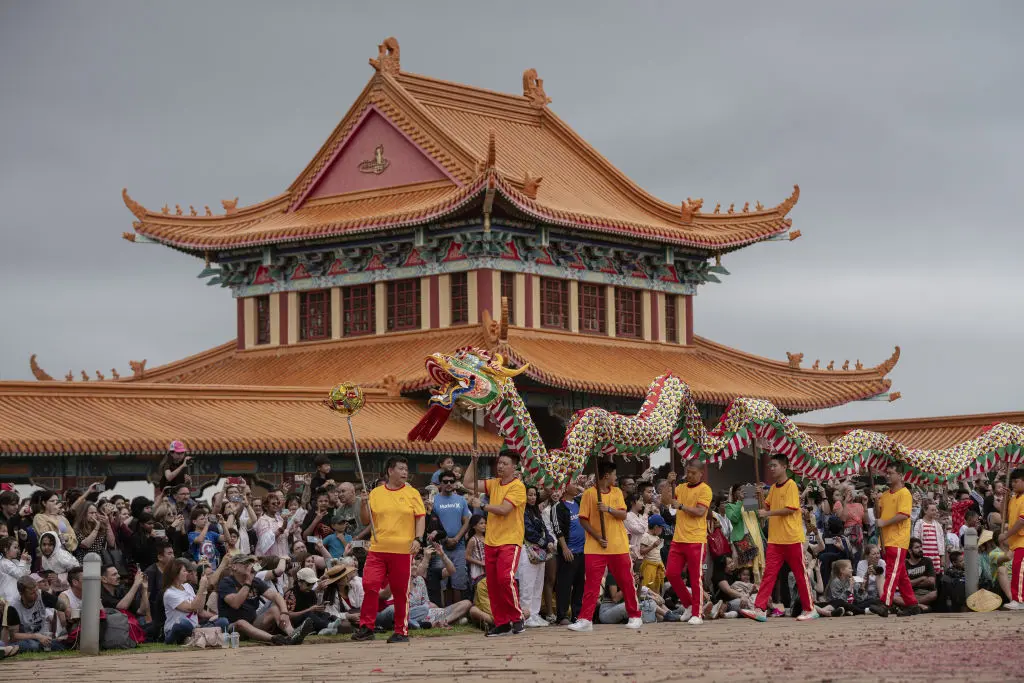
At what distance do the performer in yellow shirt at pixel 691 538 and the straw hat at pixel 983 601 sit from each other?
3.75 metres

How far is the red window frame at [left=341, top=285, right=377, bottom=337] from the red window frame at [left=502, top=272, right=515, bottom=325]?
2.99 meters

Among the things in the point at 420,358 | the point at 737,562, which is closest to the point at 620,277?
the point at 420,358

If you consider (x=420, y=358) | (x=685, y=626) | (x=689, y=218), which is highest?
A: (x=689, y=218)

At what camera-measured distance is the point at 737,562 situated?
71.8 feet

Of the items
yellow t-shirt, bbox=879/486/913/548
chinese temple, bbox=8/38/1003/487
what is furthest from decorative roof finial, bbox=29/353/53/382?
yellow t-shirt, bbox=879/486/913/548

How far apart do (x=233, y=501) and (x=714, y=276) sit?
2156 centimetres

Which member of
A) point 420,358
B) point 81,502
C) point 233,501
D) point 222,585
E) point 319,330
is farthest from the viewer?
point 319,330

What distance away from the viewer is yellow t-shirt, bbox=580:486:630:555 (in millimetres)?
19391

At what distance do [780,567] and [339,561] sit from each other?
4.97 meters

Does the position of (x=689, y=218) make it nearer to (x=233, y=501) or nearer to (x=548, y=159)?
(x=548, y=159)

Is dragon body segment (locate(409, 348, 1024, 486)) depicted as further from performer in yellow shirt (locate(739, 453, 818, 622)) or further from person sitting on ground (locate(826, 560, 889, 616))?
performer in yellow shirt (locate(739, 453, 818, 622))

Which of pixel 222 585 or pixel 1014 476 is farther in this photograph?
pixel 1014 476

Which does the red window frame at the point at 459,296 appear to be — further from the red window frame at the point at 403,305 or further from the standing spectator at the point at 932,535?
the standing spectator at the point at 932,535

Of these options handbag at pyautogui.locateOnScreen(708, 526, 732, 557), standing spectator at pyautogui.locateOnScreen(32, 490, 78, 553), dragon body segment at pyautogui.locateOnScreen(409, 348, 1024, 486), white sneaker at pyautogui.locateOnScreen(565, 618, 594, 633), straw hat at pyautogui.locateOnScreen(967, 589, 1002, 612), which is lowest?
white sneaker at pyautogui.locateOnScreen(565, 618, 594, 633)
